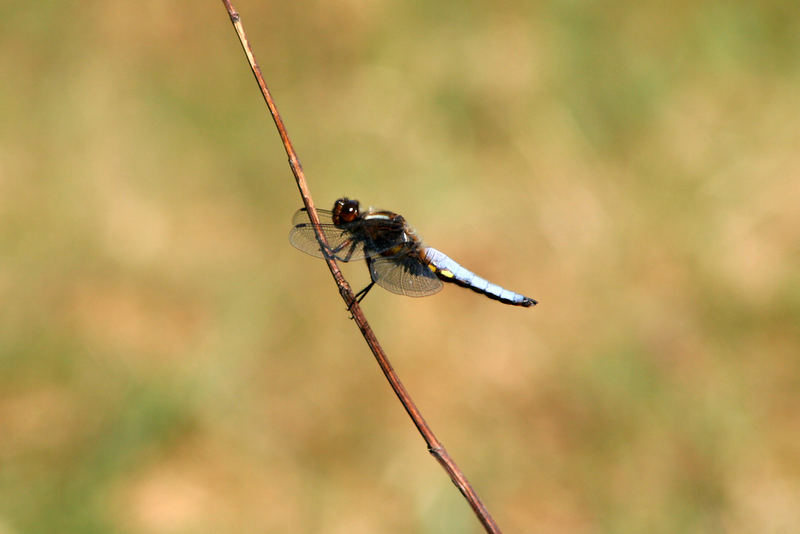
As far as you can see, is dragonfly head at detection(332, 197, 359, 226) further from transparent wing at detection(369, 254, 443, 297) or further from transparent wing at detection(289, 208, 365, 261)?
transparent wing at detection(369, 254, 443, 297)

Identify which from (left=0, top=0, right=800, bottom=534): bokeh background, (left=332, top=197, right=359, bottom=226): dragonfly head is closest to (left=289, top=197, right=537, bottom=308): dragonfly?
(left=332, top=197, right=359, bottom=226): dragonfly head

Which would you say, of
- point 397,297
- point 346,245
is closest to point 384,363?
point 346,245

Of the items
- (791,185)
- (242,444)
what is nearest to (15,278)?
(242,444)

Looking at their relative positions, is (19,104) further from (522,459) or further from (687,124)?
(687,124)

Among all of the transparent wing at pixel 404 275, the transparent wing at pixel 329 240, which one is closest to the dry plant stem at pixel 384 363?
the transparent wing at pixel 329 240

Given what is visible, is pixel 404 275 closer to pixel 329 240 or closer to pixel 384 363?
pixel 329 240

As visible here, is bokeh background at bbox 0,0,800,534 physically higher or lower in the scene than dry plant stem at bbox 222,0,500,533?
higher

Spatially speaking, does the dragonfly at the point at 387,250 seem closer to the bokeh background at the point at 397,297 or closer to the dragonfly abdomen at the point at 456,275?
the dragonfly abdomen at the point at 456,275

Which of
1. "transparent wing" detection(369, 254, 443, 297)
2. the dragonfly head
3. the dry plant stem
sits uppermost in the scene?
the dragonfly head
